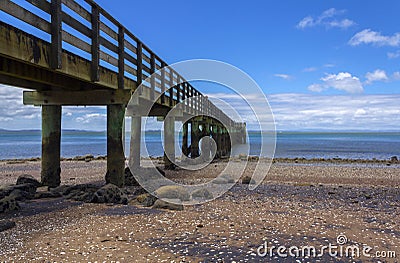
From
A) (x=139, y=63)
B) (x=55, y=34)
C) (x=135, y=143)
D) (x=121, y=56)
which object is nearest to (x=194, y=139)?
(x=135, y=143)

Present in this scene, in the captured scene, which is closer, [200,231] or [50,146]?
[200,231]

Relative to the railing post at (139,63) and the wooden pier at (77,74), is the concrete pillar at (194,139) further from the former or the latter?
the railing post at (139,63)

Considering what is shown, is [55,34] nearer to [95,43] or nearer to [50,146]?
[95,43]

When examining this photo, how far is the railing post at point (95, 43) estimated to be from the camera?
9148mm

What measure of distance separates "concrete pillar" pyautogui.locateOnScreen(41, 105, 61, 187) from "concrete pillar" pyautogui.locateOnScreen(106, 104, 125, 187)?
191 centimetres

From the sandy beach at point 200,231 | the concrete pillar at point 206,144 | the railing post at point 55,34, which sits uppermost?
the railing post at point 55,34

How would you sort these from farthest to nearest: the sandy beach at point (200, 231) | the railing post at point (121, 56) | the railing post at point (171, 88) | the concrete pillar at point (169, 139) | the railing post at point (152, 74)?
the concrete pillar at point (169, 139) < the railing post at point (171, 88) < the railing post at point (152, 74) < the railing post at point (121, 56) < the sandy beach at point (200, 231)

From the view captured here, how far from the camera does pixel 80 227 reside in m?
7.00

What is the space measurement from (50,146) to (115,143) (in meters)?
2.27

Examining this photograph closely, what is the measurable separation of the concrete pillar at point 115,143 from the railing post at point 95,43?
211 centimetres

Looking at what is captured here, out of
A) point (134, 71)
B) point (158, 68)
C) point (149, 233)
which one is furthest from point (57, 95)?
point (149, 233)

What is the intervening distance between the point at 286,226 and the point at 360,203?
4.27 meters

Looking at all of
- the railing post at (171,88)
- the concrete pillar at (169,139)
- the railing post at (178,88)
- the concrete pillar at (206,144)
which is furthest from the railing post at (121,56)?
the concrete pillar at (206,144)

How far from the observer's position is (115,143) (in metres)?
11.4
